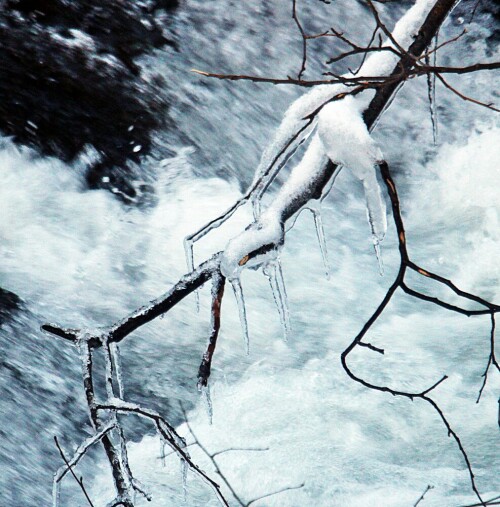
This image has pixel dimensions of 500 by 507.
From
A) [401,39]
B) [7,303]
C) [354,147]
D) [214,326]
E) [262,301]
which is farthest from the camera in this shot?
[262,301]

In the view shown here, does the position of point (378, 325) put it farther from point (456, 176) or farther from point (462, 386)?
point (456, 176)

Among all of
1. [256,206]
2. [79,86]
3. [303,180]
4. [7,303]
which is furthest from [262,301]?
[303,180]

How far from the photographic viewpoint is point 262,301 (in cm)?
514

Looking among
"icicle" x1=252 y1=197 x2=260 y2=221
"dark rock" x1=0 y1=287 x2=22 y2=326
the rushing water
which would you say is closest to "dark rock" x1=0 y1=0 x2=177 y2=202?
the rushing water

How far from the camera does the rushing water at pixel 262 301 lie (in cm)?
427

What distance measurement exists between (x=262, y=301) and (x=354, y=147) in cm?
359

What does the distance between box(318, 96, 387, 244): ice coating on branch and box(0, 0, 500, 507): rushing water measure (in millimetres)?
2761

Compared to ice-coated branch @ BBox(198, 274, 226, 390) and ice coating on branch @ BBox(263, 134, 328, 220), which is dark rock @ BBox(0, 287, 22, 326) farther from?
ice coating on branch @ BBox(263, 134, 328, 220)

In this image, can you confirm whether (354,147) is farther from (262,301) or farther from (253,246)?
(262,301)

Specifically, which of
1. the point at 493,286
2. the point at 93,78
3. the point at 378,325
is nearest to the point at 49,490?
the point at 378,325

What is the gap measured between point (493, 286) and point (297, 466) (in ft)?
6.75

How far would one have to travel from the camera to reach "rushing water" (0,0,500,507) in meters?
4.27

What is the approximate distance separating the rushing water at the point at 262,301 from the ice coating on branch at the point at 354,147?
2.76m

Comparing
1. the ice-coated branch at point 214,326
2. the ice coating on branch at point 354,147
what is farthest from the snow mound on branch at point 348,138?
the ice-coated branch at point 214,326
